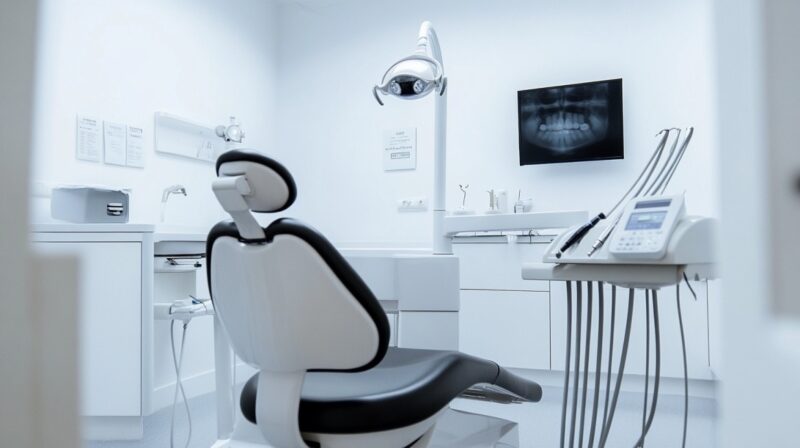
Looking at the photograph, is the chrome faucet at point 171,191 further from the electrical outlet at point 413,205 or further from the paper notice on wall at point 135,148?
the electrical outlet at point 413,205

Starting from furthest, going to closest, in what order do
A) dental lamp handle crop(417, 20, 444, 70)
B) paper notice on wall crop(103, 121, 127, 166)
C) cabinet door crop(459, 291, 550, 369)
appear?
cabinet door crop(459, 291, 550, 369) → paper notice on wall crop(103, 121, 127, 166) → dental lamp handle crop(417, 20, 444, 70)

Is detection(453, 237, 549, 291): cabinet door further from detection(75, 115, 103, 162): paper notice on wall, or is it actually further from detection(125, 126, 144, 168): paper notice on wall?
detection(75, 115, 103, 162): paper notice on wall

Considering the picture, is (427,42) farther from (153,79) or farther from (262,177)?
(153,79)

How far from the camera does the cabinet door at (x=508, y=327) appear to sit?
333cm

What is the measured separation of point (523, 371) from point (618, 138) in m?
1.68

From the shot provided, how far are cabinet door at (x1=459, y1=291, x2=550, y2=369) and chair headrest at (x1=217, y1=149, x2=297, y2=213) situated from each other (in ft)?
8.50

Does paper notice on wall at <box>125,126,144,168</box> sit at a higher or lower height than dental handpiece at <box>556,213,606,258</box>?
higher

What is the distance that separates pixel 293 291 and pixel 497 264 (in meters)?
2.58

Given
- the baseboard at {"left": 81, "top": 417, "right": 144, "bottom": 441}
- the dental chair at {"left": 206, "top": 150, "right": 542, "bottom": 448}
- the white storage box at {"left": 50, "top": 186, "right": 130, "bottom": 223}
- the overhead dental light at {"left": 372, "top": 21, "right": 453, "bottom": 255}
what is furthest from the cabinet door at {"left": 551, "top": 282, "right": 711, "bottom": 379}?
the white storage box at {"left": 50, "top": 186, "right": 130, "bottom": 223}

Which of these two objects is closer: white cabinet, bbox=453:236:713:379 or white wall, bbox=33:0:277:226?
white wall, bbox=33:0:277:226

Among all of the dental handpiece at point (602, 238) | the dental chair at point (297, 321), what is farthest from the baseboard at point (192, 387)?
the dental handpiece at point (602, 238)

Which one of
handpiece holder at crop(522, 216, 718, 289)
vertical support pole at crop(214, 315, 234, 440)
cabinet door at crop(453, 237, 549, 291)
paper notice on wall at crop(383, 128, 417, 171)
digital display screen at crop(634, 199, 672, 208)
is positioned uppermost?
paper notice on wall at crop(383, 128, 417, 171)

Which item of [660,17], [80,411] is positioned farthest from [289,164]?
[80,411]

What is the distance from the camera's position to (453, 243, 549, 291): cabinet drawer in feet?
11.1
